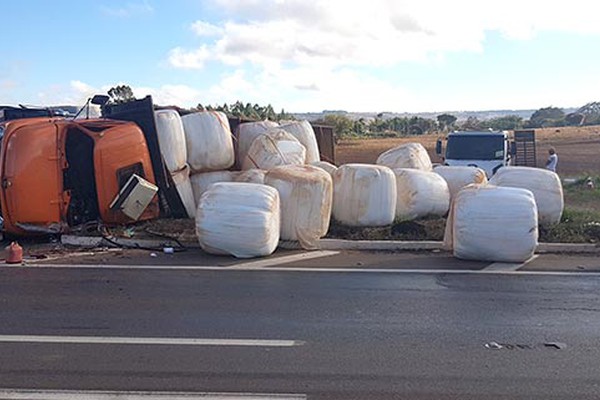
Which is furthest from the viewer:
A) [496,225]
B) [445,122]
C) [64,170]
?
[445,122]

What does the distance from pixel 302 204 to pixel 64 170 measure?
3684 millimetres

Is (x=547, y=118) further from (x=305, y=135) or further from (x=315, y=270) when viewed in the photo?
(x=315, y=270)

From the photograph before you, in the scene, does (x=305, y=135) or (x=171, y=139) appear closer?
(x=171, y=139)

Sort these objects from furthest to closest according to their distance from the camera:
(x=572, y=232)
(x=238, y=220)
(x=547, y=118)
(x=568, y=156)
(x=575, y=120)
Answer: (x=547, y=118)
(x=575, y=120)
(x=568, y=156)
(x=572, y=232)
(x=238, y=220)

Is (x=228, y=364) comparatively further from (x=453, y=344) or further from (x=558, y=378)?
(x=558, y=378)

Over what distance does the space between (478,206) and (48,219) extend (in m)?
6.24

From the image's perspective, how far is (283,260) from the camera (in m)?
9.45

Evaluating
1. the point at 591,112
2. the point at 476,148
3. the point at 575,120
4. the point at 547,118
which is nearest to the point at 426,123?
the point at 575,120

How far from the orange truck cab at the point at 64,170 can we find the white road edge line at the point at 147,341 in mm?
4911

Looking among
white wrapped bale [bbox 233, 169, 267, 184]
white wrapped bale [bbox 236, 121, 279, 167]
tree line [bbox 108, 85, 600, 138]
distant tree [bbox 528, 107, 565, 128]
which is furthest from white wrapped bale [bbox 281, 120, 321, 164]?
distant tree [bbox 528, 107, 565, 128]

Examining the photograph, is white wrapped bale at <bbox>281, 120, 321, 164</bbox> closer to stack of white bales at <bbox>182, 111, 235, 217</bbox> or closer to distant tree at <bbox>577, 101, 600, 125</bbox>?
stack of white bales at <bbox>182, 111, 235, 217</bbox>

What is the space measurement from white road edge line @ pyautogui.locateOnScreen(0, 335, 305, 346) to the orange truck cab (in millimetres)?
4911

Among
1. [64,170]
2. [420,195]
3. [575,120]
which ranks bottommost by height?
[575,120]

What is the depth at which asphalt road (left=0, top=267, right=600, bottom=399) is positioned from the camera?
4.89m
